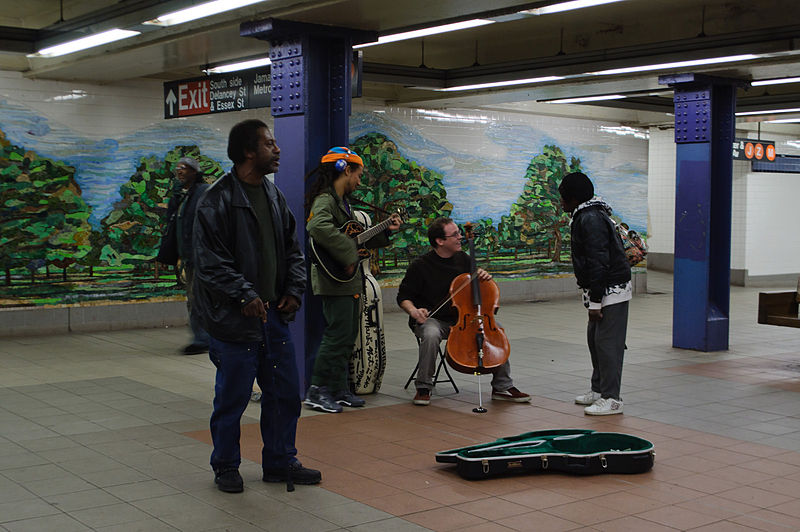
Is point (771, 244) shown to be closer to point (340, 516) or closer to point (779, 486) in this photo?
point (779, 486)

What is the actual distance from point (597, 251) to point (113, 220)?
7.20 metres

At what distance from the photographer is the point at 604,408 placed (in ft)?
22.7

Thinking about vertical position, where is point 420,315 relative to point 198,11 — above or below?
below

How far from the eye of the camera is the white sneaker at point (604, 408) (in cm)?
691

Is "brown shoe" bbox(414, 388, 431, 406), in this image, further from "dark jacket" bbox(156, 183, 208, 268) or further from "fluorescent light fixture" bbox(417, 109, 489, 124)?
"fluorescent light fixture" bbox(417, 109, 489, 124)

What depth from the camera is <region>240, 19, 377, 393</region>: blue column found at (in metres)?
7.37

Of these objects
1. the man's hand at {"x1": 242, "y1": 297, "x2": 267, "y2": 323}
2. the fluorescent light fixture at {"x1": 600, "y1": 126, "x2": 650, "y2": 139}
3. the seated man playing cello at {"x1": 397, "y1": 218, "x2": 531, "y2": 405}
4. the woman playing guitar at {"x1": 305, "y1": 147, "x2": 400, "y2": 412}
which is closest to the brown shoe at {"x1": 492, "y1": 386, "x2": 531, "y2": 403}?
the seated man playing cello at {"x1": 397, "y1": 218, "x2": 531, "y2": 405}

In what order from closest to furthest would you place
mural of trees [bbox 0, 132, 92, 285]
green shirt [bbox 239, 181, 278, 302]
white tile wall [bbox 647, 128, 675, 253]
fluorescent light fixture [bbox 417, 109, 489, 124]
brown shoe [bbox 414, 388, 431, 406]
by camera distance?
green shirt [bbox 239, 181, 278, 302] < brown shoe [bbox 414, 388, 431, 406] < mural of trees [bbox 0, 132, 92, 285] < fluorescent light fixture [bbox 417, 109, 489, 124] < white tile wall [bbox 647, 128, 675, 253]

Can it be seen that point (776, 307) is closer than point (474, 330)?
No

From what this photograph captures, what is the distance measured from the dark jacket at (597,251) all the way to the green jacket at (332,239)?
154cm

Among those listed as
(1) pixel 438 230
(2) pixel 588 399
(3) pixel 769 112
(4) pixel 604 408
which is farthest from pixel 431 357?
(3) pixel 769 112

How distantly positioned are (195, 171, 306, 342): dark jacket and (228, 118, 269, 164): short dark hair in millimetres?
130

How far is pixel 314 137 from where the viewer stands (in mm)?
7426

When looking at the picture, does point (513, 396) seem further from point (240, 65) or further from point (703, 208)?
point (240, 65)
